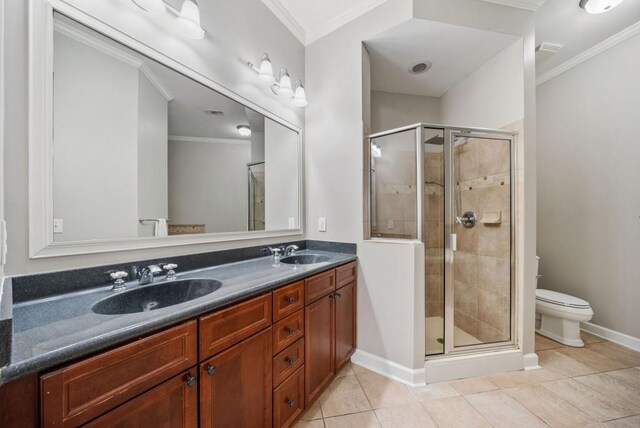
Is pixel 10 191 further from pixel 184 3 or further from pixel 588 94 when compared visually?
pixel 588 94

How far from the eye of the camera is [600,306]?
2330mm

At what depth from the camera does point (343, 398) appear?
1596 mm

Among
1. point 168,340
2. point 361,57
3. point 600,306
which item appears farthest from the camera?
point 600,306

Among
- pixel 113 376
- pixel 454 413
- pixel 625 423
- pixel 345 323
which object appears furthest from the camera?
pixel 345 323

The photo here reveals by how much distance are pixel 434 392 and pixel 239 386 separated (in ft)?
4.50

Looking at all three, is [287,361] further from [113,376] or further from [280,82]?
[280,82]

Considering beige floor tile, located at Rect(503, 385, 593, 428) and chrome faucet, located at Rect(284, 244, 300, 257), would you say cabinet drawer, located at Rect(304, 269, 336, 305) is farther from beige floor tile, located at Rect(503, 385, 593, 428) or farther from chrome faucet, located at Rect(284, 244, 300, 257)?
beige floor tile, located at Rect(503, 385, 593, 428)

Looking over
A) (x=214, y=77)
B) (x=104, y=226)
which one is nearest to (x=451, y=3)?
(x=214, y=77)

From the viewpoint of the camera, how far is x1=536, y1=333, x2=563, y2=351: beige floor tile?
219 centimetres

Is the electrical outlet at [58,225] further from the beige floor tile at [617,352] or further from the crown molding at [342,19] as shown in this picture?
the beige floor tile at [617,352]

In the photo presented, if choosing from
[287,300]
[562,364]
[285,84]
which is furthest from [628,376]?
[285,84]

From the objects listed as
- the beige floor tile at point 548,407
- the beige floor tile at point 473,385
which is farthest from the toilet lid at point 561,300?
the beige floor tile at point 473,385

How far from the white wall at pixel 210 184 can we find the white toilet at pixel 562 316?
2812 millimetres

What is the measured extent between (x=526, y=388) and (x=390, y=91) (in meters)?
2.86
